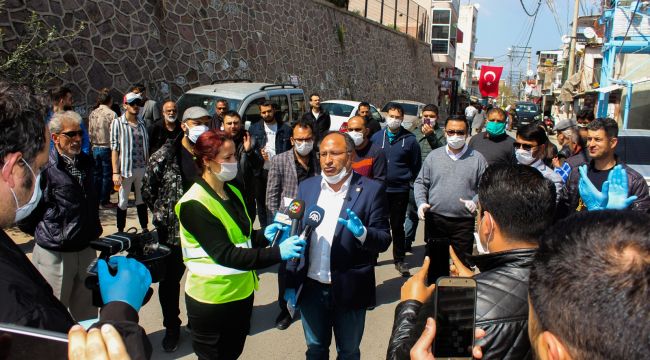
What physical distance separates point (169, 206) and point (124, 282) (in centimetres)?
211

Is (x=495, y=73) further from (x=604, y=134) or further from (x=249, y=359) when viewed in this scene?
(x=249, y=359)

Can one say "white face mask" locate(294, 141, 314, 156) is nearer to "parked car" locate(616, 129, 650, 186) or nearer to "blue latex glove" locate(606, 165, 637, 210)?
"blue latex glove" locate(606, 165, 637, 210)

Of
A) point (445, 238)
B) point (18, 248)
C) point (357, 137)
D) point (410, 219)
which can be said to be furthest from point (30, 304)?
point (410, 219)

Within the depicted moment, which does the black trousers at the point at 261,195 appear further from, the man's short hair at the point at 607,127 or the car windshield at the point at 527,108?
the car windshield at the point at 527,108

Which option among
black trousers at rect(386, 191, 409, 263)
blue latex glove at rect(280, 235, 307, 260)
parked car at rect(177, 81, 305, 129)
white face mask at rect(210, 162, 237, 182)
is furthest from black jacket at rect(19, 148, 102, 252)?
parked car at rect(177, 81, 305, 129)

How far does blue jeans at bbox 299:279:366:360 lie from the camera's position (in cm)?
302

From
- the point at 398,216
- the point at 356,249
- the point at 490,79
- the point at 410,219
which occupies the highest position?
the point at 490,79

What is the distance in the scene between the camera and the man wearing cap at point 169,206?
377 centimetres

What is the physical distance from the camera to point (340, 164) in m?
3.20

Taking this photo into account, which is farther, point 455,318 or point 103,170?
point 103,170

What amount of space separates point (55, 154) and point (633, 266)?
3.34 metres

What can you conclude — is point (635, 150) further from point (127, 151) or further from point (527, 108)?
point (527, 108)

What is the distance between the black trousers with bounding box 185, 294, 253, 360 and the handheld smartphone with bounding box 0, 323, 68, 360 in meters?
1.77

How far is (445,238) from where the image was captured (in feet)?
15.1
